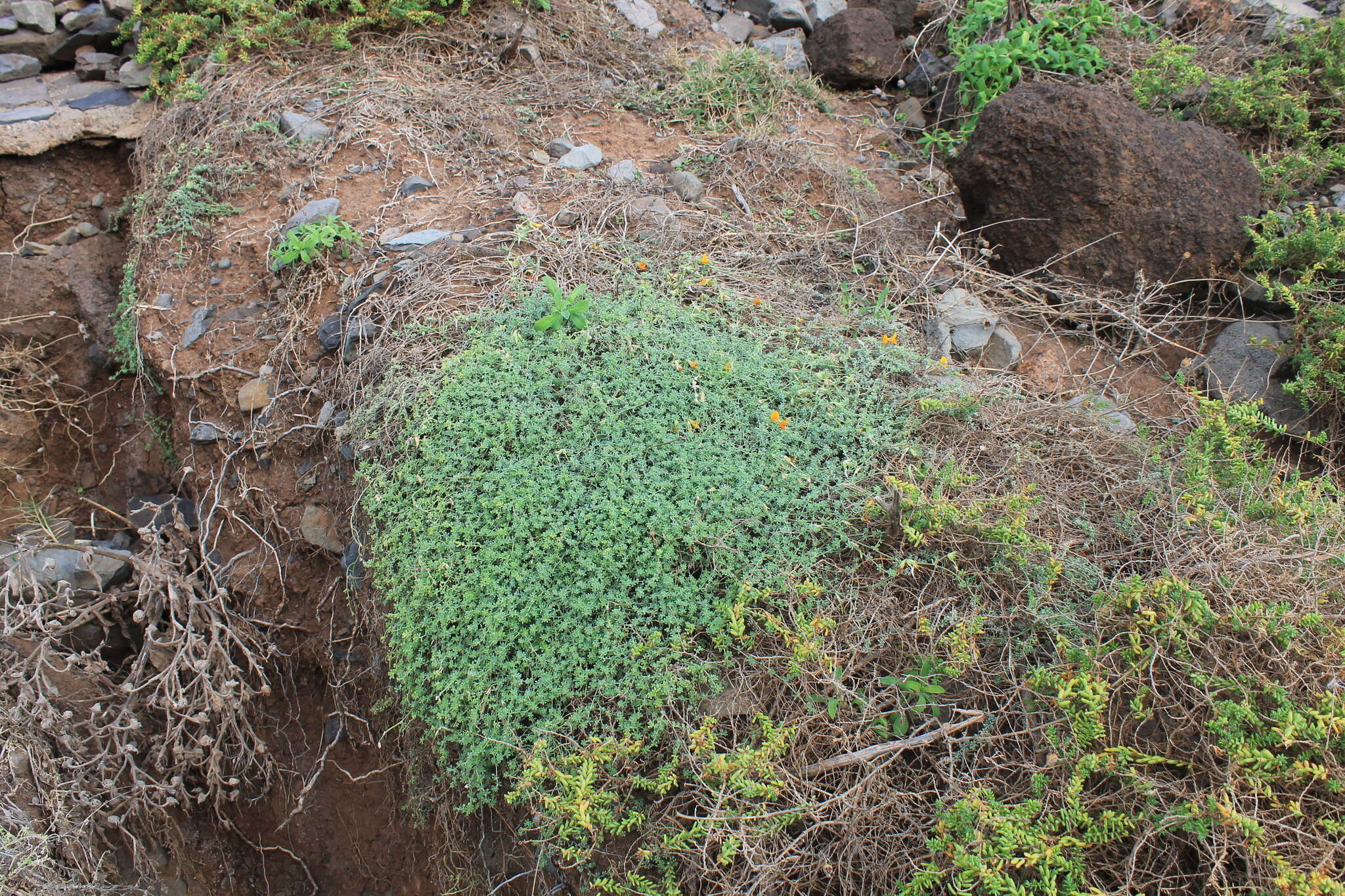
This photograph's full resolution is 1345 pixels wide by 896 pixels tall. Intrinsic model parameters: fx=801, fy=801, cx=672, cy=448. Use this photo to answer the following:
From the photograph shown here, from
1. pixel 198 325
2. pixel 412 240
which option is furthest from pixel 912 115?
pixel 198 325

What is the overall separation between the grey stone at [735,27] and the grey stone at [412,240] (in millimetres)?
2965

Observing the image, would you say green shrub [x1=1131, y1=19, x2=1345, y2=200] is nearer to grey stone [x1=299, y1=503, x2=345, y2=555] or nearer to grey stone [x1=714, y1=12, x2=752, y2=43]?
grey stone [x1=714, y1=12, x2=752, y2=43]

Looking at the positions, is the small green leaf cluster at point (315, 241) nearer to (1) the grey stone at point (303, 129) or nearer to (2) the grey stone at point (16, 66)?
(1) the grey stone at point (303, 129)

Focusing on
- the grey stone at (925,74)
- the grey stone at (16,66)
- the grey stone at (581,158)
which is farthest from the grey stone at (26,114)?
the grey stone at (925,74)

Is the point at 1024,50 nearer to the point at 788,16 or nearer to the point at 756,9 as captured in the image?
the point at 788,16

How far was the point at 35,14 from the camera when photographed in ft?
16.0

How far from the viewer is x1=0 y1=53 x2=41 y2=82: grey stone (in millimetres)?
4852

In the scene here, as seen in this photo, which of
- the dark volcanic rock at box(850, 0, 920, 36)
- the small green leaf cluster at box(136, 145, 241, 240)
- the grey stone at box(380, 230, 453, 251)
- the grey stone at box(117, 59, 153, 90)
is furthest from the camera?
the dark volcanic rock at box(850, 0, 920, 36)

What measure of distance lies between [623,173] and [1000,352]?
2.09 m

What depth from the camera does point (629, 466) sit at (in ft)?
8.99

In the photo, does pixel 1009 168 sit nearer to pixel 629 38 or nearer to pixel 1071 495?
pixel 1071 495

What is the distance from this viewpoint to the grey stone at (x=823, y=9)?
5660 millimetres

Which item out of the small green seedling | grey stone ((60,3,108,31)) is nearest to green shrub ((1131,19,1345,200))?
the small green seedling

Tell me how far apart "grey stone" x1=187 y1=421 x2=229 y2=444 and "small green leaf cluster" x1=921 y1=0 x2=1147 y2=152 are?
13.6 ft
